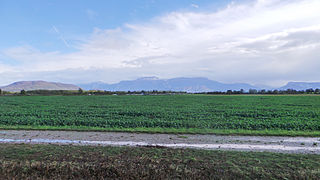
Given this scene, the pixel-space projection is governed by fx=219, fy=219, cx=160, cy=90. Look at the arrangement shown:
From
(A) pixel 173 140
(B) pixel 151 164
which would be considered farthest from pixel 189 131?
(B) pixel 151 164

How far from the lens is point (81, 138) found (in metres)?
12.0

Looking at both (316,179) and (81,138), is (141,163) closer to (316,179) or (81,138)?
(316,179)

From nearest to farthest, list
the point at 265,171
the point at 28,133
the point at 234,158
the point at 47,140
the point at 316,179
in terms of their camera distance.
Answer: the point at 316,179 < the point at 265,171 < the point at 234,158 < the point at 47,140 < the point at 28,133

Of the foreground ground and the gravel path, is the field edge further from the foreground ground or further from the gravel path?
the foreground ground

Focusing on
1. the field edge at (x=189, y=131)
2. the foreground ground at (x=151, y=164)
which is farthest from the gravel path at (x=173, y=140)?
the foreground ground at (x=151, y=164)

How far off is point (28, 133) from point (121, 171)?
9.78m

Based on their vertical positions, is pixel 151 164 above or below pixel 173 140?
above

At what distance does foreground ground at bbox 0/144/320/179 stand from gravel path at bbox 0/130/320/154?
1.59 meters

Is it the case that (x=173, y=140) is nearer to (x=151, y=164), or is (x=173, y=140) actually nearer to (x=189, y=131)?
(x=189, y=131)

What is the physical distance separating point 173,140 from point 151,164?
4629mm

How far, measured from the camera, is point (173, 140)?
1152 cm

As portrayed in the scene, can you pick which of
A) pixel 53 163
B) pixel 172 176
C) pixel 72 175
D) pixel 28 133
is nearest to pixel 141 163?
pixel 172 176

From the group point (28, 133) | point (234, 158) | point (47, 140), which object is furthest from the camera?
point (28, 133)

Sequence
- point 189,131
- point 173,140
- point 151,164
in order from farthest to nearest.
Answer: point 189,131 → point 173,140 → point 151,164
